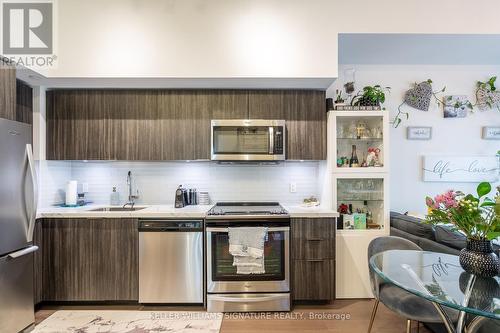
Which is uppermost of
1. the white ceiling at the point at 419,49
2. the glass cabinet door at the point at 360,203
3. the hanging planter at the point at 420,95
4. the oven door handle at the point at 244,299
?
the white ceiling at the point at 419,49

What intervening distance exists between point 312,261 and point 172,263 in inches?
54.2

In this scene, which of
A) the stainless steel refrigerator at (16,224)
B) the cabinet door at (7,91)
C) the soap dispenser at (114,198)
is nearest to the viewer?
the stainless steel refrigerator at (16,224)

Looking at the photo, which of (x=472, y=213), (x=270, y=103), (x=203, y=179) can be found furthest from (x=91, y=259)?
(x=472, y=213)

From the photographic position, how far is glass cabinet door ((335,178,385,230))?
10.1 ft

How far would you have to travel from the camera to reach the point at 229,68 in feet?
8.88

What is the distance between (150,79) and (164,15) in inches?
24.7

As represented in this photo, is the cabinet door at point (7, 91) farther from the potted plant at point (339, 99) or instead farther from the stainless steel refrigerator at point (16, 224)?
the potted plant at point (339, 99)

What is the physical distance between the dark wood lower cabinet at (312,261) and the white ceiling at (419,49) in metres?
1.90

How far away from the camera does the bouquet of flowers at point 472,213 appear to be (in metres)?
1.43

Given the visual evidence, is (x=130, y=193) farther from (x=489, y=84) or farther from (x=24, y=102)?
(x=489, y=84)

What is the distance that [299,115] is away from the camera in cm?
311

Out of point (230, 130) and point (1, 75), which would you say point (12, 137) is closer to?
point (1, 75)

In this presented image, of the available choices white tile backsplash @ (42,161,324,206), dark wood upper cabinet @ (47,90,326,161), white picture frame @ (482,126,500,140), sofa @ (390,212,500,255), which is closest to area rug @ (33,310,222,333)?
white tile backsplash @ (42,161,324,206)

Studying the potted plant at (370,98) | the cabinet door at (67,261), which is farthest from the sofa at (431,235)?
the cabinet door at (67,261)
